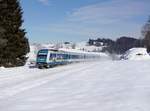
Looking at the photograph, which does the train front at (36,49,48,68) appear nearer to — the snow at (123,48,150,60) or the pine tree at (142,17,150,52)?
the snow at (123,48,150,60)

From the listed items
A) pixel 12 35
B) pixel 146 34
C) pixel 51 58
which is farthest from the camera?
pixel 146 34

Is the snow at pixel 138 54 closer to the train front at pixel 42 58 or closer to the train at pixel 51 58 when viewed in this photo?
the train at pixel 51 58

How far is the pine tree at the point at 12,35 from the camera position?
188ft

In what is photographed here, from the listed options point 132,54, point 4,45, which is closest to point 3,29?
point 4,45

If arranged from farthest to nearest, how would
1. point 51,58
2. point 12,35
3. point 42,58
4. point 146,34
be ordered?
point 146,34 → point 12,35 → point 42,58 → point 51,58

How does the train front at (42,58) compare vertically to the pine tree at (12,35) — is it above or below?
below

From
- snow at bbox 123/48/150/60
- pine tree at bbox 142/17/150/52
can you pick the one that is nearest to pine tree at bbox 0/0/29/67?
snow at bbox 123/48/150/60

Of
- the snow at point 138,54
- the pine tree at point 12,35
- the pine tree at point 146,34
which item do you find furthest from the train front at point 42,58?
the pine tree at point 146,34

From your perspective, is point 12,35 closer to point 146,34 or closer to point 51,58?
point 51,58

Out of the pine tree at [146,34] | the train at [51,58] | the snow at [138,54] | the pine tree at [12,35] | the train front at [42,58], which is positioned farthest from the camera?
the pine tree at [146,34]

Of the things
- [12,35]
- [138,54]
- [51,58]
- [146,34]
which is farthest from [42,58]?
[146,34]

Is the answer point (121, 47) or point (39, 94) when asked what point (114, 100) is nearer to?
point (39, 94)

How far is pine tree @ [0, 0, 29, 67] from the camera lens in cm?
5741

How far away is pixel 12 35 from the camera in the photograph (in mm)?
59062
